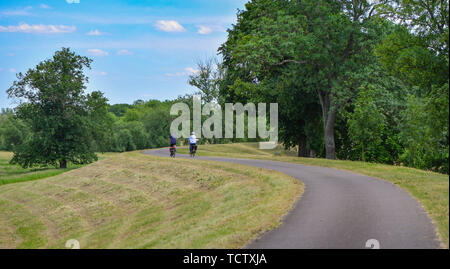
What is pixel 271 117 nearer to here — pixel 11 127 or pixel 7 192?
pixel 7 192

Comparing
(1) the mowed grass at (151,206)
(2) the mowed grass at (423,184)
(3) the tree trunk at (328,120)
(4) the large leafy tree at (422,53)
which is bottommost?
(1) the mowed grass at (151,206)

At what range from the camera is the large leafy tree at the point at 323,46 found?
29.4m

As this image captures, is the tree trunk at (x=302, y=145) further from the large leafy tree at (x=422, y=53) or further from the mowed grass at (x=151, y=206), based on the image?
the large leafy tree at (x=422, y=53)

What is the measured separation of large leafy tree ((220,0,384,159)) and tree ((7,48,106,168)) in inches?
1096

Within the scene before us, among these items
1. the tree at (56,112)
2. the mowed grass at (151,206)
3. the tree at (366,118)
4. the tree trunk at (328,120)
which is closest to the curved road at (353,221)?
the mowed grass at (151,206)

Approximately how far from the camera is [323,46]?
98.6ft

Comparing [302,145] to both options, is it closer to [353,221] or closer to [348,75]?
[348,75]

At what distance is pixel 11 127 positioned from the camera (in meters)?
108

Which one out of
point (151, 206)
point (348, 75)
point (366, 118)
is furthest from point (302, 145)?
point (151, 206)

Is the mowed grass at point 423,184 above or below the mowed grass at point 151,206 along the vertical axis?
above

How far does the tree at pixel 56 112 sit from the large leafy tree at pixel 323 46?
91.3 ft

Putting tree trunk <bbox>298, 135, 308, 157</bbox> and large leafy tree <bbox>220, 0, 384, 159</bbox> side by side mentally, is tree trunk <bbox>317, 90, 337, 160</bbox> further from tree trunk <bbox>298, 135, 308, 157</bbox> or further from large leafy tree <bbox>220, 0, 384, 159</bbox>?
tree trunk <bbox>298, 135, 308, 157</bbox>

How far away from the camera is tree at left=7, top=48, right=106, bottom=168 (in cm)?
5203

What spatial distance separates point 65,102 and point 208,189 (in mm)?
36761
